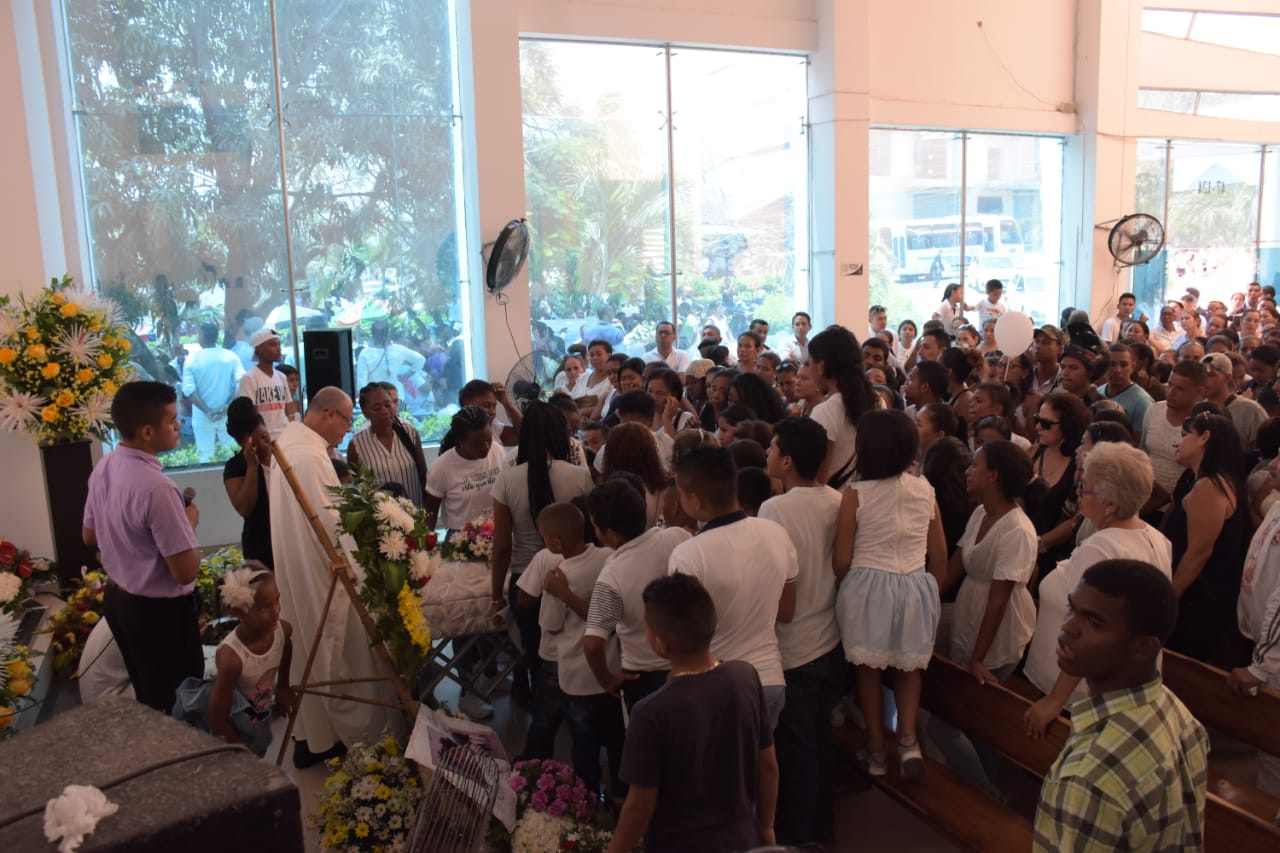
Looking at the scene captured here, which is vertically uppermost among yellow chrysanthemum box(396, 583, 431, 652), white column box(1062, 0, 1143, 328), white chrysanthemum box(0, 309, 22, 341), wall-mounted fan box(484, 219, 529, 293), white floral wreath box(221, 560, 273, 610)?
white column box(1062, 0, 1143, 328)

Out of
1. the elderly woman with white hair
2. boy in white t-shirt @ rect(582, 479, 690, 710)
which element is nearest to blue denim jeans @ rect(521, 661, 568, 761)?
boy in white t-shirt @ rect(582, 479, 690, 710)

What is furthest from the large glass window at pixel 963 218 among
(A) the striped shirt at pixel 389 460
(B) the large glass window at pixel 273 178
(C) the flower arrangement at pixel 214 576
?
(C) the flower arrangement at pixel 214 576

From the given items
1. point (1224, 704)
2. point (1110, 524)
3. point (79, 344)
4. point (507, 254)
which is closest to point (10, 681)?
point (79, 344)

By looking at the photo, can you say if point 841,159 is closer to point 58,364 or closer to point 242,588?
point 58,364

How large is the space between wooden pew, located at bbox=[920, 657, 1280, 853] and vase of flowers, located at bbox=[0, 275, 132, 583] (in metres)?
5.40

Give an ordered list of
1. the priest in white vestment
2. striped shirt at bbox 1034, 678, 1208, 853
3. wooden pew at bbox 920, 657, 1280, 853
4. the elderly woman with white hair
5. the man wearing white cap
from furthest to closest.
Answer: the man wearing white cap → the priest in white vestment → the elderly woman with white hair → wooden pew at bbox 920, 657, 1280, 853 → striped shirt at bbox 1034, 678, 1208, 853

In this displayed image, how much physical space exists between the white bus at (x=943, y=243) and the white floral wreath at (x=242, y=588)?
1078 centimetres

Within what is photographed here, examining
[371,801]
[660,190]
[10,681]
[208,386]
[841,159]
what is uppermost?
[841,159]

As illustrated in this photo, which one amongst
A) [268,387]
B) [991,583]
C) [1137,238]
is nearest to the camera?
[991,583]

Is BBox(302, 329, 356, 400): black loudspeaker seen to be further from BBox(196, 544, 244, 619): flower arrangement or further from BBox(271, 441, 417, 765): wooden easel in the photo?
BBox(271, 441, 417, 765): wooden easel

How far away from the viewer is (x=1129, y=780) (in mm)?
1748

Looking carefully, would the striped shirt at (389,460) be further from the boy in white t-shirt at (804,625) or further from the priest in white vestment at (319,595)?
the boy in white t-shirt at (804,625)

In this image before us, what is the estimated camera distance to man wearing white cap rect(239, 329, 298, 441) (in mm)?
7789

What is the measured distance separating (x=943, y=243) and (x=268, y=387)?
31.0 feet
